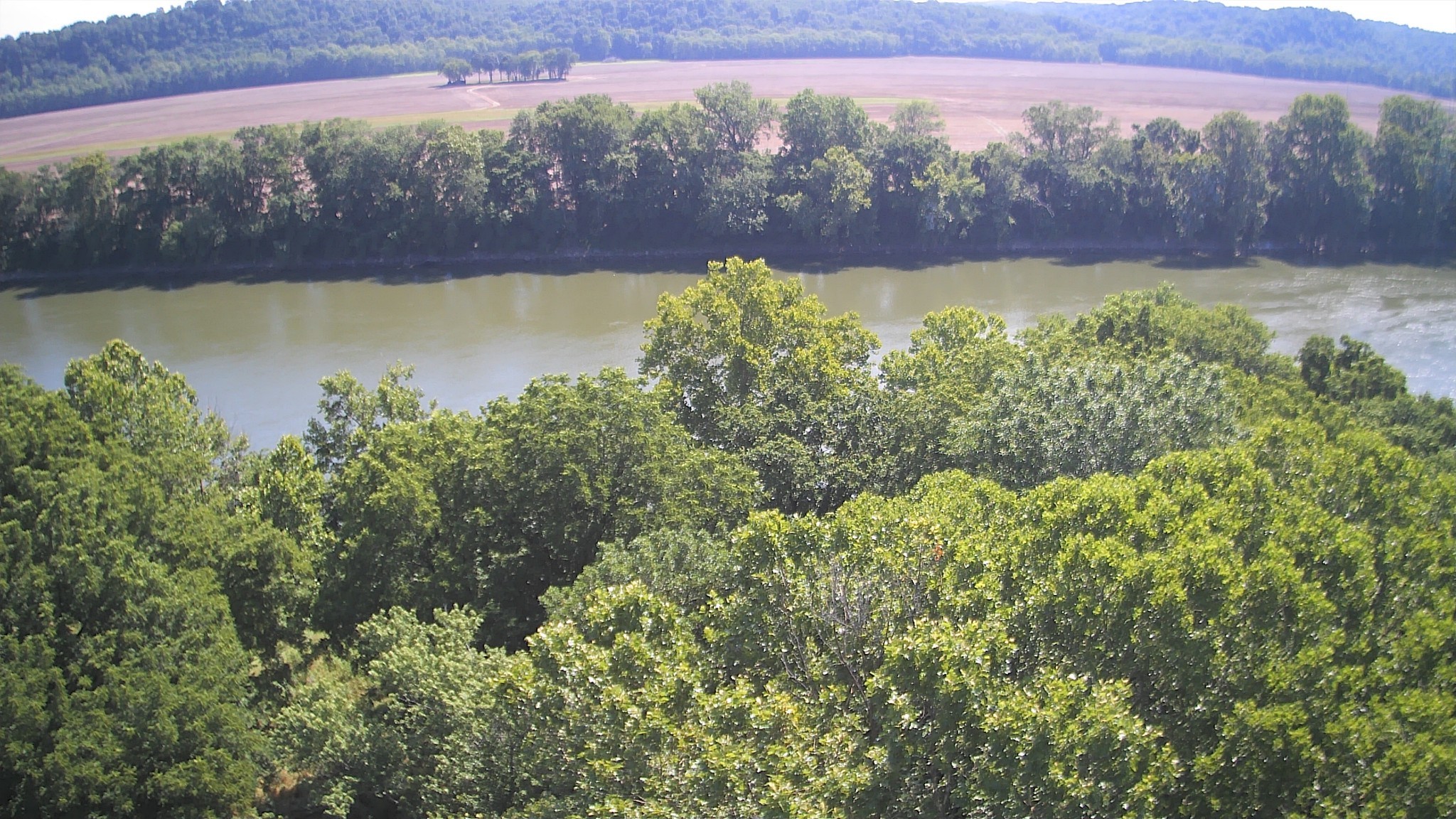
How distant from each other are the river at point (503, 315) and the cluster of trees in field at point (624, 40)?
50.7 metres

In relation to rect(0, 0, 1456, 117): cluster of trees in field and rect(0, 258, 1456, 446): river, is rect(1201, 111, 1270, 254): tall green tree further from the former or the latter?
rect(0, 0, 1456, 117): cluster of trees in field

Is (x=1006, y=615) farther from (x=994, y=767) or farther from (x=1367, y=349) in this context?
(x=1367, y=349)

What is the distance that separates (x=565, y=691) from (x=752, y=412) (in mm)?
11545

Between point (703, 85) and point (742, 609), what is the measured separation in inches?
3194

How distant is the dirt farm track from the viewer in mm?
72500

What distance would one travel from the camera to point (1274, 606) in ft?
36.8

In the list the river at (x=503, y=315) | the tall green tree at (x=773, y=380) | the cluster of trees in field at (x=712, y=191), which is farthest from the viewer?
the cluster of trees in field at (x=712, y=191)

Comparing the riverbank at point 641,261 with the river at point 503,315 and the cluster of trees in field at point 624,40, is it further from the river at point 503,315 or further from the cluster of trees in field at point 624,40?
the cluster of trees in field at point 624,40

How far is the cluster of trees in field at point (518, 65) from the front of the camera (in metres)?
93.8

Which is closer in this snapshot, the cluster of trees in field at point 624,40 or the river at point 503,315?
the river at point 503,315

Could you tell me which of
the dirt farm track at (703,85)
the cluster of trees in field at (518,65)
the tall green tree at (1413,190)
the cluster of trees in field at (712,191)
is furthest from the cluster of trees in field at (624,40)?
the tall green tree at (1413,190)

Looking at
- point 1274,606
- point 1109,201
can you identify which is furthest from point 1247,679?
point 1109,201

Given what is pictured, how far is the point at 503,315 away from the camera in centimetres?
4553

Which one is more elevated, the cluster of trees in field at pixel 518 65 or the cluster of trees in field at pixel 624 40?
the cluster of trees in field at pixel 624 40
